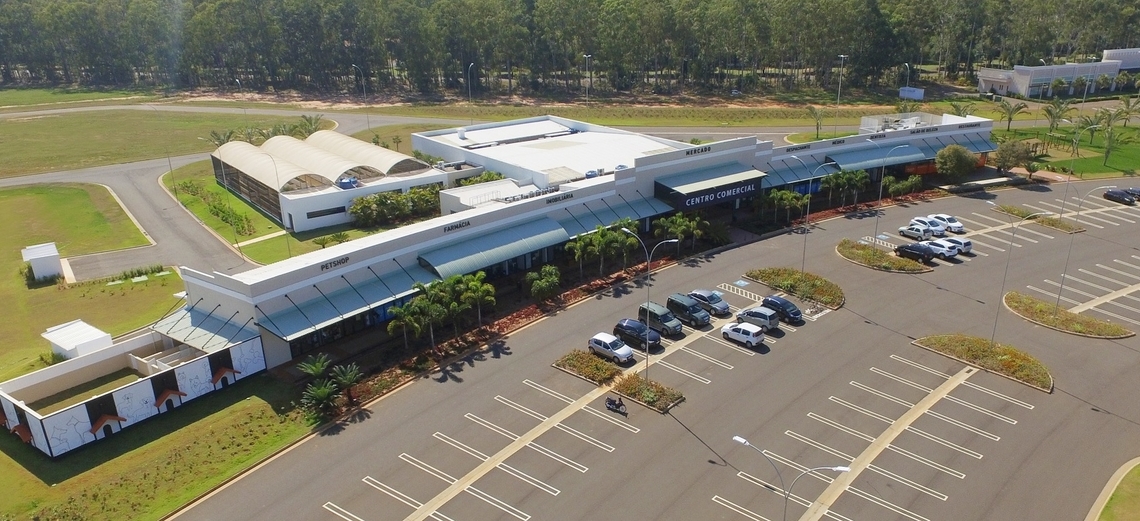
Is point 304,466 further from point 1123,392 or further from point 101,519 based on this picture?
point 1123,392

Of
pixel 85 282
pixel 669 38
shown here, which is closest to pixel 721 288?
pixel 85 282

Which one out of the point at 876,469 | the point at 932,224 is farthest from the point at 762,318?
the point at 932,224

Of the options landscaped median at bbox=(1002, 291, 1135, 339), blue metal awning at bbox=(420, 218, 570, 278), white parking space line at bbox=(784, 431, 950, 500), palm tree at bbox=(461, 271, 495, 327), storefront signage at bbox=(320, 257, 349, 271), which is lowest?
white parking space line at bbox=(784, 431, 950, 500)

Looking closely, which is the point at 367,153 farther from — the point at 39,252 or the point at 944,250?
the point at 944,250

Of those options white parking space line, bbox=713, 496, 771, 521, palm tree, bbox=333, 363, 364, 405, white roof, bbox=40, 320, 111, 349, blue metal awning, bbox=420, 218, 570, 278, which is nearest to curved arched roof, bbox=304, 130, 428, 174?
blue metal awning, bbox=420, 218, 570, 278

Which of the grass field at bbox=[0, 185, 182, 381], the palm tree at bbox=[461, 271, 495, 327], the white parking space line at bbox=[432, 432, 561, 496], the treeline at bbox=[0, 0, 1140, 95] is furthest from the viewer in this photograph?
the treeline at bbox=[0, 0, 1140, 95]

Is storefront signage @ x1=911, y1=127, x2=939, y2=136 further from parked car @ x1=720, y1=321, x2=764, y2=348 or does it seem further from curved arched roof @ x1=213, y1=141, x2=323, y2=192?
curved arched roof @ x1=213, y1=141, x2=323, y2=192

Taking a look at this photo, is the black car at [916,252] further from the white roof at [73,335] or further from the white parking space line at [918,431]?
the white roof at [73,335]
